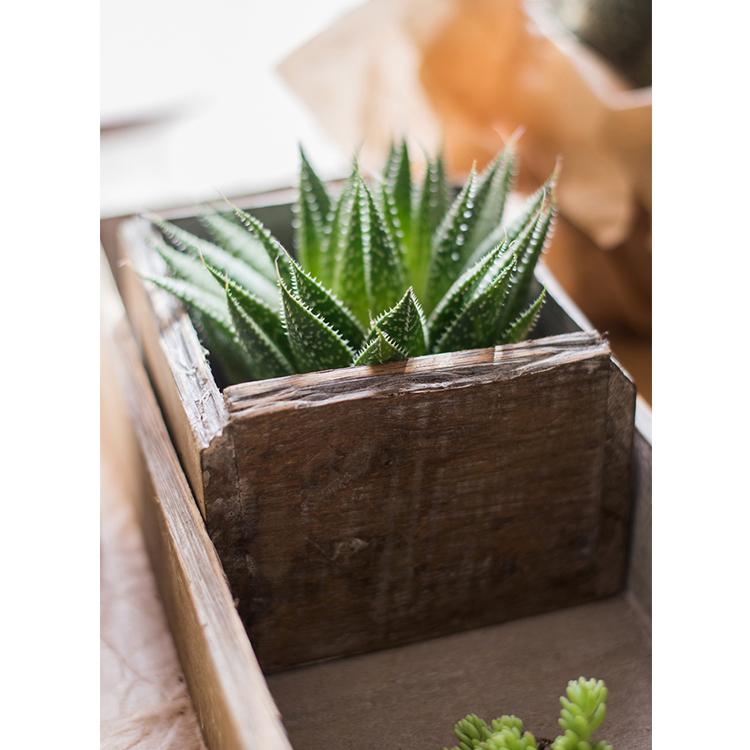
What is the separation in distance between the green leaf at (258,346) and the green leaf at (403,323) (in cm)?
7

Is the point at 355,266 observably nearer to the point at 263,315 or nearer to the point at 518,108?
the point at 263,315

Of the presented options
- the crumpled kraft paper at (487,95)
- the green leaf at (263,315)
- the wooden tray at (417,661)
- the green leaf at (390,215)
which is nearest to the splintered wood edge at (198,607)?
the wooden tray at (417,661)

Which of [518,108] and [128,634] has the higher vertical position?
[518,108]

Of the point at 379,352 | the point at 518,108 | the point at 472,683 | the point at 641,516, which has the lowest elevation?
the point at 472,683

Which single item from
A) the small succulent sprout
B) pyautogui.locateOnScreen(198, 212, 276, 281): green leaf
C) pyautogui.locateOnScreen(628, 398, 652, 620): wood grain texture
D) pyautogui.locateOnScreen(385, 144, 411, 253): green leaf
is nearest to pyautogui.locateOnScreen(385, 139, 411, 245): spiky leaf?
pyautogui.locateOnScreen(385, 144, 411, 253): green leaf

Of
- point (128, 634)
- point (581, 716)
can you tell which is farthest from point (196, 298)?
point (581, 716)

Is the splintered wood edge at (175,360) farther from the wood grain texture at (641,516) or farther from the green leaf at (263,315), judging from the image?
the wood grain texture at (641,516)

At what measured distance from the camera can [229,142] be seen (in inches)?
45.5

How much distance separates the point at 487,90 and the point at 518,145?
7 centimetres

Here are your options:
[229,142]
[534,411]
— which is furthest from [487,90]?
[534,411]

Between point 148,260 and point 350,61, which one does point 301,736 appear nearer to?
point 148,260

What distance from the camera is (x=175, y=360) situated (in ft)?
2.05

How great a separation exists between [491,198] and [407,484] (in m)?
0.23

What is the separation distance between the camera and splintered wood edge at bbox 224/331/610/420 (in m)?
0.55
